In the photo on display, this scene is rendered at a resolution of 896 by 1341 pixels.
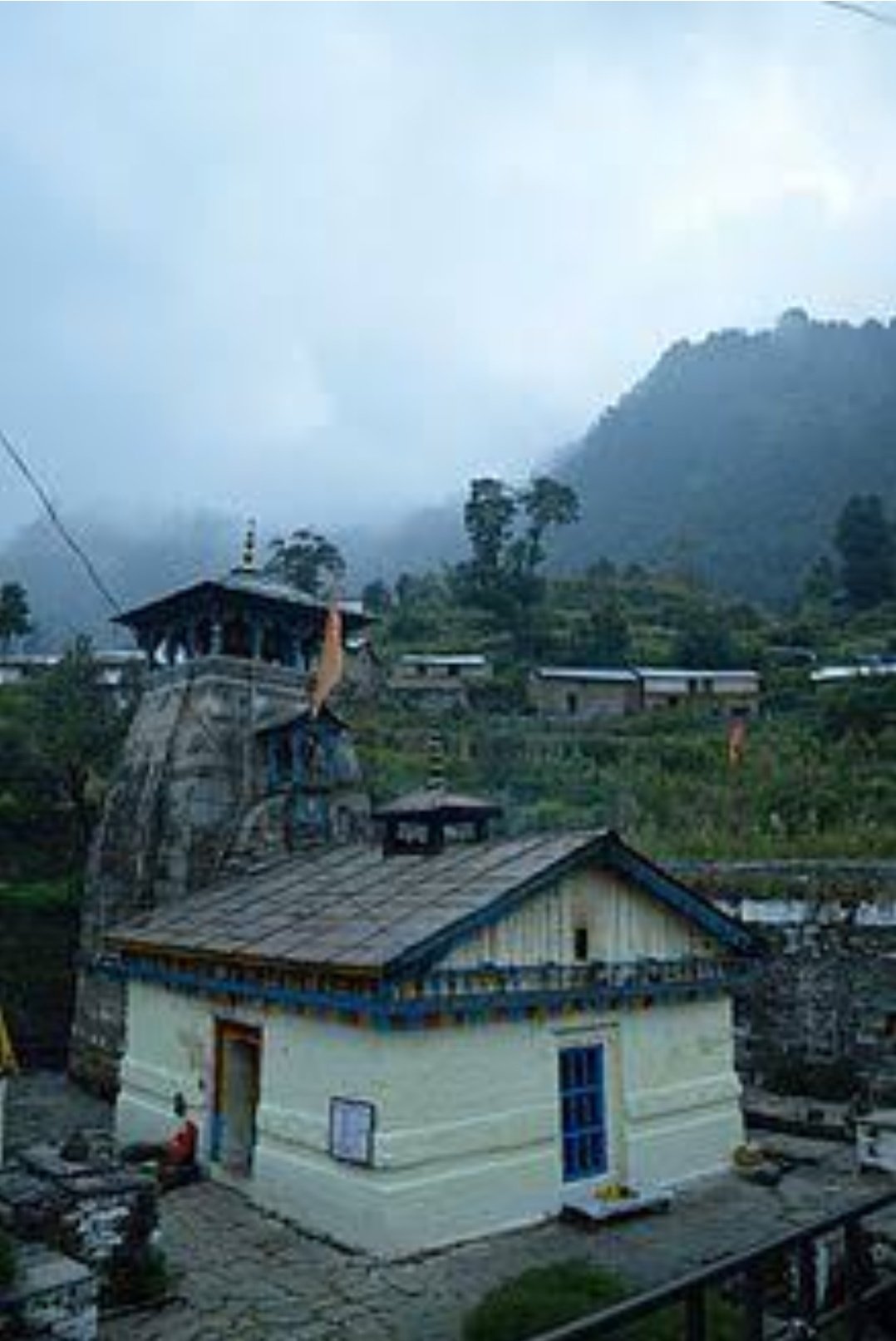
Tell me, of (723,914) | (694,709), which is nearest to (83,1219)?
(723,914)

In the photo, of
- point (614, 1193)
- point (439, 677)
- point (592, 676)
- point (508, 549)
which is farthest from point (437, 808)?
point (508, 549)

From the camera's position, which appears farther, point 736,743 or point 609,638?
point 609,638

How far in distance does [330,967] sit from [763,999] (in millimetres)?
11137

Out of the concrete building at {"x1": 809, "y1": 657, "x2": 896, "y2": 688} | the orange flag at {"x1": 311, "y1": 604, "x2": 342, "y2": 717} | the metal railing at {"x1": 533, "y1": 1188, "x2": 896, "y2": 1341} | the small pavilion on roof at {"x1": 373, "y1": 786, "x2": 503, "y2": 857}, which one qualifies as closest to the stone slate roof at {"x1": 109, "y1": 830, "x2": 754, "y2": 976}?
the small pavilion on roof at {"x1": 373, "y1": 786, "x2": 503, "y2": 857}

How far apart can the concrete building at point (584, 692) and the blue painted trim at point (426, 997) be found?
43.6m

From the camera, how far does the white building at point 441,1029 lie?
12250 millimetres

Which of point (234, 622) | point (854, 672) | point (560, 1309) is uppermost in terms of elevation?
point (854, 672)

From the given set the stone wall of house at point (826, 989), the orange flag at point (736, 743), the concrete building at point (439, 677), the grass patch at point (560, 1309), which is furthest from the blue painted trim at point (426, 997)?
the concrete building at point (439, 677)

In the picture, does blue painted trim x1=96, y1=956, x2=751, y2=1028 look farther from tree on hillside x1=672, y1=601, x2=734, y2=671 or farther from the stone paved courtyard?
tree on hillside x1=672, y1=601, x2=734, y2=671

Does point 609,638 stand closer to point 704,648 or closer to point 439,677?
point 704,648

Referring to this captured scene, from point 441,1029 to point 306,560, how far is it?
2510 inches

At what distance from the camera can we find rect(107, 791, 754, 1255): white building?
40.2 ft

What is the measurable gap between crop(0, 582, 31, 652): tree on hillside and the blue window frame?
39.3 m

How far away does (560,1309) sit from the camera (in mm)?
8648
